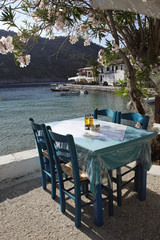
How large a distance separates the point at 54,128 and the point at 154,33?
229 cm

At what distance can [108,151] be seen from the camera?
76.4 inches

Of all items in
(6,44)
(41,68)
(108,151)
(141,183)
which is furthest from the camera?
(41,68)

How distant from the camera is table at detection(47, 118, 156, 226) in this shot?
6.24ft

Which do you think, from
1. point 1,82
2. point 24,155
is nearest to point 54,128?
point 24,155

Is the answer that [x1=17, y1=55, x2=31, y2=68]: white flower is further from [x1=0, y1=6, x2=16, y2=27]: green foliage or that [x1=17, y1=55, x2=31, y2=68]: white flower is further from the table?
the table

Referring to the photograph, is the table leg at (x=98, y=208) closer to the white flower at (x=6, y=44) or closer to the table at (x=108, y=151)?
the table at (x=108, y=151)

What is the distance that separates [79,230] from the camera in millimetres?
1981

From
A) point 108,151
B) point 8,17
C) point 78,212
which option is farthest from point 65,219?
point 8,17

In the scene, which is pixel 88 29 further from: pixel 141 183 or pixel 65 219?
pixel 65 219

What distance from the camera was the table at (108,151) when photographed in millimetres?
1901

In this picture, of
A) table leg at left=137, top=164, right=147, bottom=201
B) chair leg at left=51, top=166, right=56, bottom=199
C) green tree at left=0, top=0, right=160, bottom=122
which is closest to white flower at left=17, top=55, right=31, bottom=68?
green tree at left=0, top=0, right=160, bottom=122

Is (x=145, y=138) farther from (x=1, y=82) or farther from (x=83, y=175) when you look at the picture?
(x=1, y=82)

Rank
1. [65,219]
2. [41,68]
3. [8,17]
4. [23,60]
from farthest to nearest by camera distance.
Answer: [41,68], [23,60], [8,17], [65,219]

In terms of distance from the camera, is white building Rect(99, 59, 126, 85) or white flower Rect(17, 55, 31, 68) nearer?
white flower Rect(17, 55, 31, 68)
